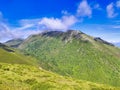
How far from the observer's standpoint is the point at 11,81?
6856 centimetres

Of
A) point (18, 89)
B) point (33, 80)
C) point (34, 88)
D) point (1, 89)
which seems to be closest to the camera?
point (1, 89)

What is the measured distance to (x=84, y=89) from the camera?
74438 mm

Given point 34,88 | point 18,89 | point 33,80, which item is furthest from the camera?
point 33,80

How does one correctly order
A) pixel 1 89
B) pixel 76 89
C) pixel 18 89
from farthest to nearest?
1. pixel 76 89
2. pixel 18 89
3. pixel 1 89

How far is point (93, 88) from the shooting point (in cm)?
7731

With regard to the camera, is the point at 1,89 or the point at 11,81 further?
the point at 11,81

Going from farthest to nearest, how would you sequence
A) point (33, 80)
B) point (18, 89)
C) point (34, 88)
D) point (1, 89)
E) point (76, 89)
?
point (33, 80) < point (76, 89) < point (34, 88) < point (18, 89) < point (1, 89)

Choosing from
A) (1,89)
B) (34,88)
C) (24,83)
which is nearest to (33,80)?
(24,83)

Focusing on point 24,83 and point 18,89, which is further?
point 24,83

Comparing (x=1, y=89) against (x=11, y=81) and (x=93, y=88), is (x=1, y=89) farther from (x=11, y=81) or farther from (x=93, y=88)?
(x=93, y=88)

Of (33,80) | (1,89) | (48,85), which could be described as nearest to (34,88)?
(48,85)

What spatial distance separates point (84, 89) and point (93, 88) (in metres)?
4.23

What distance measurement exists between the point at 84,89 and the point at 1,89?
1236 inches

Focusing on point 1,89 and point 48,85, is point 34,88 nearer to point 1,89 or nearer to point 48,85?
point 48,85
